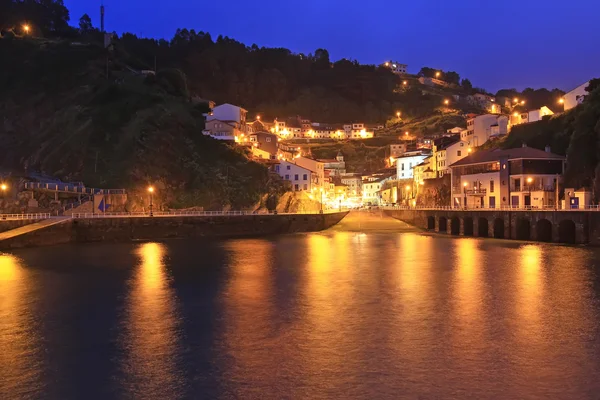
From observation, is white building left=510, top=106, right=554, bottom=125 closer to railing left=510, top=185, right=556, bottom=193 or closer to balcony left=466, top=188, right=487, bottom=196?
balcony left=466, top=188, right=487, bottom=196

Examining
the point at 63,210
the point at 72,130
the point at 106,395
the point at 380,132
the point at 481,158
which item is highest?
the point at 380,132

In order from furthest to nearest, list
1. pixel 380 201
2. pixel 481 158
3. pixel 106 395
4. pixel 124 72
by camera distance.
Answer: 1. pixel 380 201
2. pixel 124 72
3. pixel 481 158
4. pixel 106 395

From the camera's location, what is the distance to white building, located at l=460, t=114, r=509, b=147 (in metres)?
90.2

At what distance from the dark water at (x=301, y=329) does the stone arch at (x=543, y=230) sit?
659 inches

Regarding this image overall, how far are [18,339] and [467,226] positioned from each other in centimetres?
5756

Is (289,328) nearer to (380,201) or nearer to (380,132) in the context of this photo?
(380,201)

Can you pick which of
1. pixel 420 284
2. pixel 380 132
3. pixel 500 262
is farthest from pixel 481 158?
pixel 380 132

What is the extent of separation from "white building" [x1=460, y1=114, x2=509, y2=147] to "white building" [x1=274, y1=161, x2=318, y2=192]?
31.9m

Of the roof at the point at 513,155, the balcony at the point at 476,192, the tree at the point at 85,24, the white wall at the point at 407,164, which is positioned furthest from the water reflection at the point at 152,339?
the tree at the point at 85,24

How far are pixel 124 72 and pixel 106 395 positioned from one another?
98.3 meters

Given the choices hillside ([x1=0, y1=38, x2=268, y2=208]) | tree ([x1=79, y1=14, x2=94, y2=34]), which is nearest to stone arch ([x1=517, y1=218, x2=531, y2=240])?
hillside ([x1=0, y1=38, x2=268, y2=208])

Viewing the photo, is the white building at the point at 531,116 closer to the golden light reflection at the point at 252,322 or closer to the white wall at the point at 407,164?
the white wall at the point at 407,164

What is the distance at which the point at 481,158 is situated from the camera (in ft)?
236

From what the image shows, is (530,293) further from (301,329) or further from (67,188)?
(67,188)
